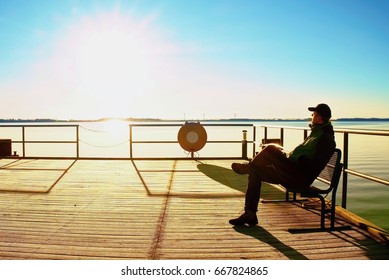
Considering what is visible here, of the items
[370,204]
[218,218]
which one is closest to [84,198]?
[218,218]

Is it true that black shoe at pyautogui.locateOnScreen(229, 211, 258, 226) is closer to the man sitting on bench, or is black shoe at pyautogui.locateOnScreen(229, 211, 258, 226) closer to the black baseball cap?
the man sitting on bench

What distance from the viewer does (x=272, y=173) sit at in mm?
3693

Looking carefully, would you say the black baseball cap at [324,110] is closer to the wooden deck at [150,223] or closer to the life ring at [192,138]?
the wooden deck at [150,223]

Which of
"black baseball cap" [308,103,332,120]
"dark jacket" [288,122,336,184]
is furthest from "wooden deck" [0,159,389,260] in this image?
"black baseball cap" [308,103,332,120]

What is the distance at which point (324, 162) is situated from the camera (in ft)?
11.2

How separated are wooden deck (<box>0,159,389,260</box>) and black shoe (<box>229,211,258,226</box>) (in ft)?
0.26

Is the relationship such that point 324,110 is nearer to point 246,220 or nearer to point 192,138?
point 246,220

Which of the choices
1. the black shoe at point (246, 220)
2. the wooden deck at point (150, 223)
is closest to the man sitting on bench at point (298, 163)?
the black shoe at point (246, 220)

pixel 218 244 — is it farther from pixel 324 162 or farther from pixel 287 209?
pixel 287 209

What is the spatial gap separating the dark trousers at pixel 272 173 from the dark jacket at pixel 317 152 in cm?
7

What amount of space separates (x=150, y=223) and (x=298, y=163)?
1629mm

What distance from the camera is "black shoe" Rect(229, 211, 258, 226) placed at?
3.62m

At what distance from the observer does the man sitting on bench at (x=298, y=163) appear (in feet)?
11.2

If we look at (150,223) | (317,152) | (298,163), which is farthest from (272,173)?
(150,223)
